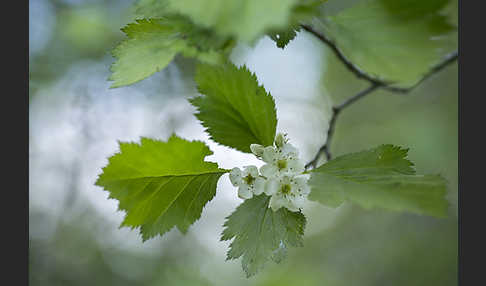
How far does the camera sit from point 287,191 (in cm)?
73

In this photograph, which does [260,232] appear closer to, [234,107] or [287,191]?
[287,191]

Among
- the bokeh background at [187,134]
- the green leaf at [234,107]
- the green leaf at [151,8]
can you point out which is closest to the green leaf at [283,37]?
the green leaf at [234,107]

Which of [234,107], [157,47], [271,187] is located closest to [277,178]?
[271,187]

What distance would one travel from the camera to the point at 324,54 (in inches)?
167

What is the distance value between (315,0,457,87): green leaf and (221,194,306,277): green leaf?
1.10 ft

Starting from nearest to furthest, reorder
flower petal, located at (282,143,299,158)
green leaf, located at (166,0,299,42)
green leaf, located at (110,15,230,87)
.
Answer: green leaf, located at (166,0,299,42) < green leaf, located at (110,15,230,87) < flower petal, located at (282,143,299,158)

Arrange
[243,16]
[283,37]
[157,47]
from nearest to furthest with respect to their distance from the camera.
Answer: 1. [243,16]
2. [157,47]
3. [283,37]

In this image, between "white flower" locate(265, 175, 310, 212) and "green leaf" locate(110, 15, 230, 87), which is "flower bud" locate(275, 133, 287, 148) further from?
"green leaf" locate(110, 15, 230, 87)

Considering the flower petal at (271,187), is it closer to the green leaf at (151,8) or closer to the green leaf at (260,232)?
the green leaf at (260,232)

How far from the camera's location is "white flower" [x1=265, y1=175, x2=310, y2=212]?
715 mm

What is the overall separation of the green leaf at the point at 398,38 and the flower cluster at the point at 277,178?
0.96ft

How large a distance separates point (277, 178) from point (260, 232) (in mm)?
100

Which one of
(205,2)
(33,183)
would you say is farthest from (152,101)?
(205,2)

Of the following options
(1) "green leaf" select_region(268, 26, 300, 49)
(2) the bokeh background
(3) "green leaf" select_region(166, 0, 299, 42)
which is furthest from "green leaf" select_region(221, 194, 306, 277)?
(2) the bokeh background
